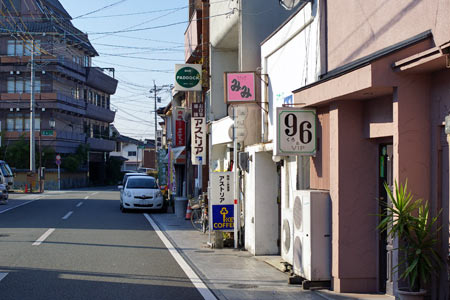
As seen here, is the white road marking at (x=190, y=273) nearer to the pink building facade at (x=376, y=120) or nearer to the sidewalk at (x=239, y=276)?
the sidewalk at (x=239, y=276)

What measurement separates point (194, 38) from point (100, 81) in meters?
53.8

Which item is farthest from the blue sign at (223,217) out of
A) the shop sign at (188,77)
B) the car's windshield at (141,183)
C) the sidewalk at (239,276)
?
the car's windshield at (141,183)

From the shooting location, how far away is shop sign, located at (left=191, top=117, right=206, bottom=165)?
22453 mm

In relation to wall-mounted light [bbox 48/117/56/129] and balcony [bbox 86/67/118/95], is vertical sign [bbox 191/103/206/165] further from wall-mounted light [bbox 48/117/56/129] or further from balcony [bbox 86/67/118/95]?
balcony [bbox 86/67/118/95]

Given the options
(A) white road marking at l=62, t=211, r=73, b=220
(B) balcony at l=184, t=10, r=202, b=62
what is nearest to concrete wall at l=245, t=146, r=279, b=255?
(A) white road marking at l=62, t=211, r=73, b=220

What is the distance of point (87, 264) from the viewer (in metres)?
11.8

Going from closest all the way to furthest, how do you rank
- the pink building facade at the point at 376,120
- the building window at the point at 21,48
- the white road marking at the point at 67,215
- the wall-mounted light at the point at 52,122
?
the pink building facade at the point at 376,120 → the white road marking at the point at 67,215 → the wall-mounted light at the point at 52,122 → the building window at the point at 21,48

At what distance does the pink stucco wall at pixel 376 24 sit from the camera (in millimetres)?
7059

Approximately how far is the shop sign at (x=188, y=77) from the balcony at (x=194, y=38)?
7.34 feet

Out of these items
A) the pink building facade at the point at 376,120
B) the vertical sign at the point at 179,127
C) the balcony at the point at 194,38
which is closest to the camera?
the pink building facade at the point at 376,120

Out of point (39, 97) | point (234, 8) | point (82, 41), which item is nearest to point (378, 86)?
point (234, 8)

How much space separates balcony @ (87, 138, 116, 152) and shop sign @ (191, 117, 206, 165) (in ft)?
180

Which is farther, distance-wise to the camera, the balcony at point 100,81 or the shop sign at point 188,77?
the balcony at point 100,81

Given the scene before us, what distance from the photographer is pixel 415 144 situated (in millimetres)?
7621
